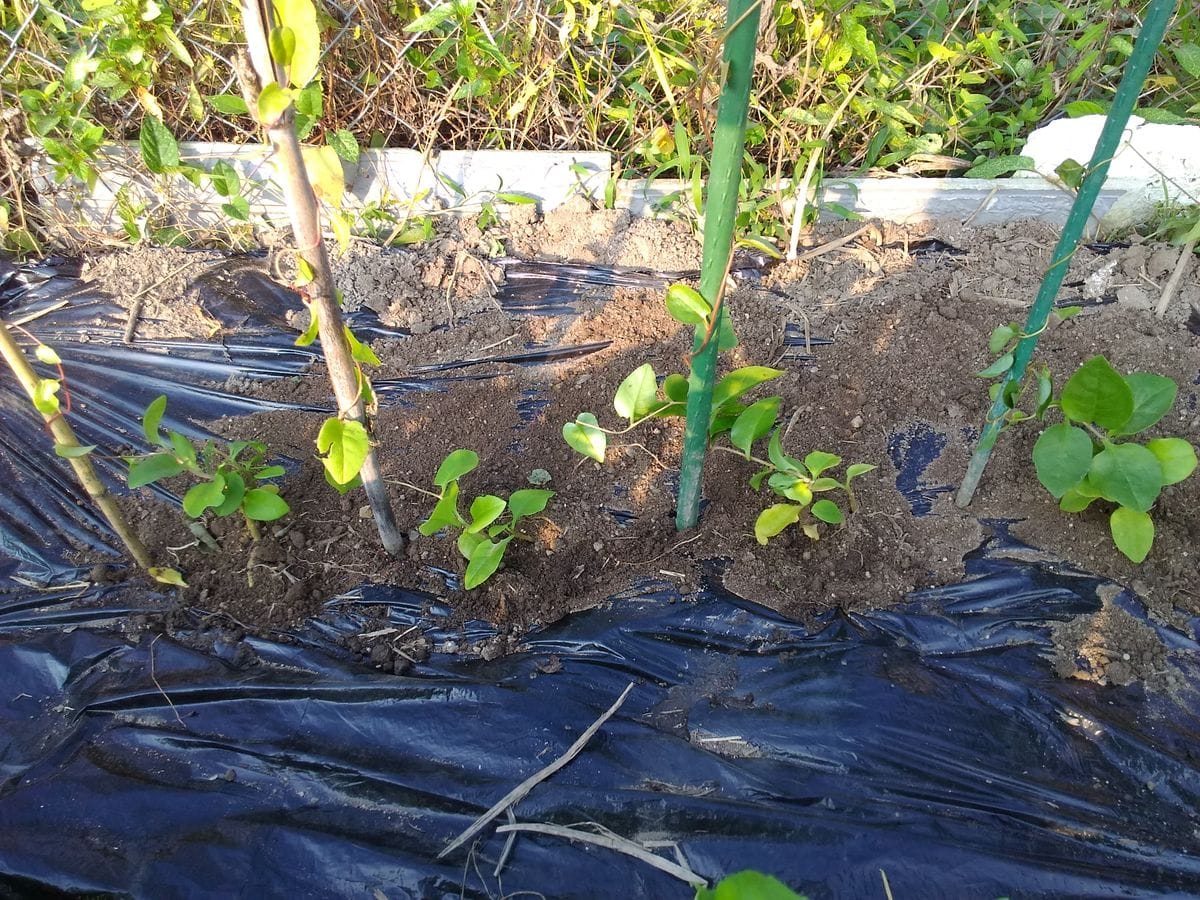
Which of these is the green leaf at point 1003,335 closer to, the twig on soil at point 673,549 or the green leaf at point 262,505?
the twig on soil at point 673,549

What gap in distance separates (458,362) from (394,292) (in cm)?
34

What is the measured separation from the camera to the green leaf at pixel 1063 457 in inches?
49.8

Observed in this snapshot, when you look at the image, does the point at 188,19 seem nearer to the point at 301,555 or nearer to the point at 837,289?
the point at 301,555

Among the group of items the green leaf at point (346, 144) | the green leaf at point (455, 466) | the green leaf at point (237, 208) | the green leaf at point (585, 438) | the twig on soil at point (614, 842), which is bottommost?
the twig on soil at point (614, 842)

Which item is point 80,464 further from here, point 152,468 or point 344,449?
point 344,449

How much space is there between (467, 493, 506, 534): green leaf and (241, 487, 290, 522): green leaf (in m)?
0.34

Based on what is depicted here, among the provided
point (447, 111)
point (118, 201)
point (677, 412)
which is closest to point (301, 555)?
point (677, 412)

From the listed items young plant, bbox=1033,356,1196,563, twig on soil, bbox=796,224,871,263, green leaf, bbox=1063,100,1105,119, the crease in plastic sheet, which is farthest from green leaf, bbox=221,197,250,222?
green leaf, bbox=1063,100,1105,119

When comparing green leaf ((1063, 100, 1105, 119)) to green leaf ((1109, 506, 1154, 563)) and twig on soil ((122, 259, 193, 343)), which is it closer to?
green leaf ((1109, 506, 1154, 563))

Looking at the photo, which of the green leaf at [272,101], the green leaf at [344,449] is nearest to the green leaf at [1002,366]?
the green leaf at [344,449]

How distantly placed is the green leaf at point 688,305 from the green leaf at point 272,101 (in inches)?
23.3

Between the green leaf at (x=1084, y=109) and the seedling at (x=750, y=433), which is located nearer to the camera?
the seedling at (x=750, y=433)

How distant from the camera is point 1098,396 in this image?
49.3 inches

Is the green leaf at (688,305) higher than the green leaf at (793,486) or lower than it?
higher
